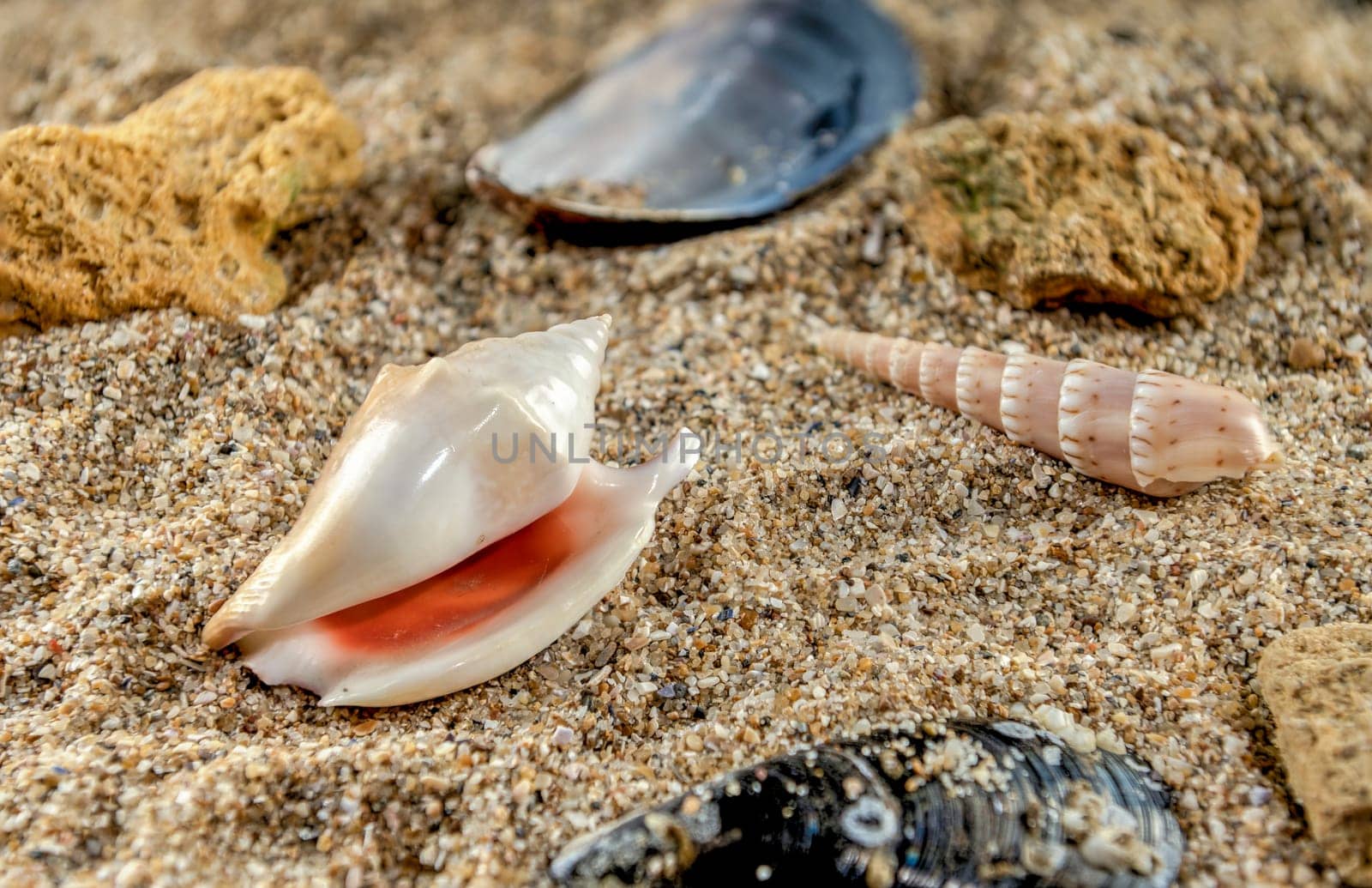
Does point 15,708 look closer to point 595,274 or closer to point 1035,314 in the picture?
point 595,274

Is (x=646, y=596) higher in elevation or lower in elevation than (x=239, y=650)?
lower

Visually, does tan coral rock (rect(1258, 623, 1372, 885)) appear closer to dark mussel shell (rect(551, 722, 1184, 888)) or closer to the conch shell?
dark mussel shell (rect(551, 722, 1184, 888))

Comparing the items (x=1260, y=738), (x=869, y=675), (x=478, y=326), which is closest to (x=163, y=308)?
(x=478, y=326)

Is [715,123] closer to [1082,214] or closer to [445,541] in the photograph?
[1082,214]

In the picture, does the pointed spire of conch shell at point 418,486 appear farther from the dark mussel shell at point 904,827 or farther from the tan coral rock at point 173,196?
the tan coral rock at point 173,196

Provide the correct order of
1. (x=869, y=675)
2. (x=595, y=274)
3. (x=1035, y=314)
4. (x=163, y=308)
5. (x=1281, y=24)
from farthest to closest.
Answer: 1. (x=1281, y=24)
2. (x=595, y=274)
3. (x=1035, y=314)
4. (x=163, y=308)
5. (x=869, y=675)

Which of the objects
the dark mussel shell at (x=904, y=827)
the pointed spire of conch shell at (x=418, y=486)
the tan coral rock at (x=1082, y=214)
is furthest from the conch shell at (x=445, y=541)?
the tan coral rock at (x=1082, y=214)
